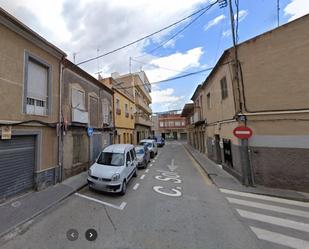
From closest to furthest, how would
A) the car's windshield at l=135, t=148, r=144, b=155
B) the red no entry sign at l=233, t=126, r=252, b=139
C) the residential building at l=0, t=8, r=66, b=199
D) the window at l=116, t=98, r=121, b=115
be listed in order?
the residential building at l=0, t=8, r=66, b=199
the red no entry sign at l=233, t=126, r=252, b=139
the car's windshield at l=135, t=148, r=144, b=155
the window at l=116, t=98, r=121, b=115

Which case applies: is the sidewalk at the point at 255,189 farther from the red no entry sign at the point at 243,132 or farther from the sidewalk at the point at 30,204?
the sidewalk at the point at 30,204

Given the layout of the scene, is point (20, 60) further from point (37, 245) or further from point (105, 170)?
point (37, 245)

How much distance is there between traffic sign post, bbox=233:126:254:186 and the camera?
7.80m

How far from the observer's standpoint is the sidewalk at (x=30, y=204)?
4637 millimetres

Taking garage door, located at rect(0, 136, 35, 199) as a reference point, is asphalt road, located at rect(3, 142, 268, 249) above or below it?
below

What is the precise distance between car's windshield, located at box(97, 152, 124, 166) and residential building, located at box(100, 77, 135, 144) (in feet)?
24.9

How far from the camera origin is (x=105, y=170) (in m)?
7.25

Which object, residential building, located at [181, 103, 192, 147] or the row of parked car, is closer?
the row of parked car

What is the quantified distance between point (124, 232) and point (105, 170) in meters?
3.32

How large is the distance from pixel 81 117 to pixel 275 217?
9768 millimetres

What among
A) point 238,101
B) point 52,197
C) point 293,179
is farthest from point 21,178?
point 293,179

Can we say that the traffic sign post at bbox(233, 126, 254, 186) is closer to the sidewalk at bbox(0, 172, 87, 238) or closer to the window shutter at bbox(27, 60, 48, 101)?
the sidewalk at bbox(0, 172, 87, 238)

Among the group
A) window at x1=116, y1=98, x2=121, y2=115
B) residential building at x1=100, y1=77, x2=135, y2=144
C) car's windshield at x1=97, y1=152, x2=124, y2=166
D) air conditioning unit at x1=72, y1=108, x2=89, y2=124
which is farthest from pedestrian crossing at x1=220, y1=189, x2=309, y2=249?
window at x1=116, y1=98, x2=121, y2=115

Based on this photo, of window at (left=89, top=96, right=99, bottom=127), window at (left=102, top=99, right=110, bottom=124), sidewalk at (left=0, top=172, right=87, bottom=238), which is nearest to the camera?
sidewalk at (left=0, top=172, right=87, bottom=238)
